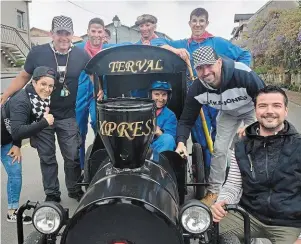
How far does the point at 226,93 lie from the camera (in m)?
4.71

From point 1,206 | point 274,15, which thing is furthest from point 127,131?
point 274,15

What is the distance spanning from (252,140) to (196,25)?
2.96 meters

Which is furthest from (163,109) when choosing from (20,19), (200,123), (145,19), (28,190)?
(20,19)

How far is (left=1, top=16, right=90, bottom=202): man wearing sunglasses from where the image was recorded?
511 centimetres

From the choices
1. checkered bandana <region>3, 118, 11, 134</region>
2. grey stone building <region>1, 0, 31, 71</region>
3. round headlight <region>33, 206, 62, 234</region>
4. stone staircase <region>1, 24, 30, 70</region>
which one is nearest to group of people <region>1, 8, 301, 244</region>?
checkered bandana <region>3, 118, 11, 134</region>

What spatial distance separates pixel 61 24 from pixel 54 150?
1.57m

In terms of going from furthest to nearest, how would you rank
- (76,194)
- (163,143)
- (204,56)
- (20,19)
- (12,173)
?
(20,19)
(76,194)
(12,173)
(204,56)
(163,143)

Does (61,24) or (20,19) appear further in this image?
(20,19)

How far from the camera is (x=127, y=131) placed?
277cm

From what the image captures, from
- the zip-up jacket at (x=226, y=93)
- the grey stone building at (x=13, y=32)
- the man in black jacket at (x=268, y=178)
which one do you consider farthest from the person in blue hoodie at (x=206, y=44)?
the grey stone building at (x=13, y=32)

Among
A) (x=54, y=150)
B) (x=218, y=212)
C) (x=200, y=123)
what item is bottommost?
(x=54, y=150)

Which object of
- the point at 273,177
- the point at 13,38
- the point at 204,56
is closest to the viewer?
the point at 273,177

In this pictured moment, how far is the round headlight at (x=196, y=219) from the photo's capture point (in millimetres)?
2689

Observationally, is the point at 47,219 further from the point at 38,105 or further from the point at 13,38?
the point at 13,38
